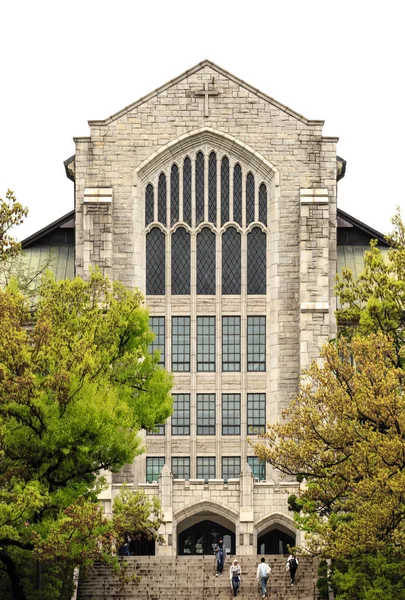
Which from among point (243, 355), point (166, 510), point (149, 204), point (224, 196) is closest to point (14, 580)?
point (166, 510)

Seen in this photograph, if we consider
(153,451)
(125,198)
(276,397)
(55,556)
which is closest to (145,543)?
(153,451)

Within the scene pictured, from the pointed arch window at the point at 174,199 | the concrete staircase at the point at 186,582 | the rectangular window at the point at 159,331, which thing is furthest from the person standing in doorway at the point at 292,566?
the pointed arch window at the point at 174,199

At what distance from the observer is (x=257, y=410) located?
62750 millimetres

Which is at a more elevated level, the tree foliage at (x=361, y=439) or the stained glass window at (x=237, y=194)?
the stained glass window at (x=237, y=194)

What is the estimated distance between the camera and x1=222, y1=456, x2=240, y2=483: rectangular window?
2459 inches

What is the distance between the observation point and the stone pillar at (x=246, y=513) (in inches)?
2311

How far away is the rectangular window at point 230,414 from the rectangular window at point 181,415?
1.41 m

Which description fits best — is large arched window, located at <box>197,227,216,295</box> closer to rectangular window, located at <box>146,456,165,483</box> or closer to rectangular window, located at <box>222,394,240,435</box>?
rectangular window, located at <box>222,394,240,435</box>

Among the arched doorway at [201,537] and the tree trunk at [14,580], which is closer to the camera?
the tree trunk at [14,580]

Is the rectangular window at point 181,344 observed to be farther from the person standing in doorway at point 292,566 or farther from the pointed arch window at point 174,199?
the person standing in doorway at point 292,566

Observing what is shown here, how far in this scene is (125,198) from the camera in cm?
6312

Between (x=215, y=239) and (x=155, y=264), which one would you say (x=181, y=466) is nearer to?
(x=155, y=264)

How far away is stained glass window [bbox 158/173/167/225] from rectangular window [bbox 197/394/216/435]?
7123mm

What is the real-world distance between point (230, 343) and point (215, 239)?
4122mm
